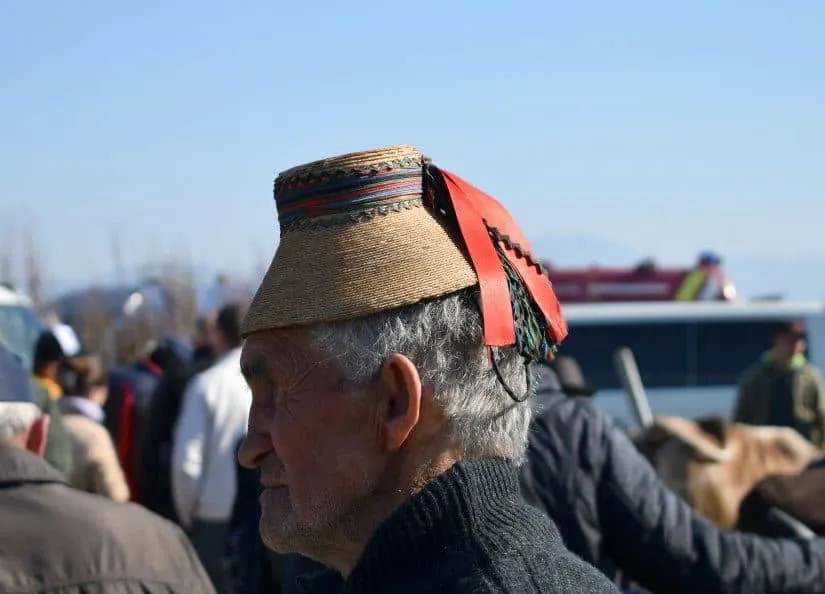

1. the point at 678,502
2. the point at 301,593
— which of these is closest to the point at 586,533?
the point at 678,502

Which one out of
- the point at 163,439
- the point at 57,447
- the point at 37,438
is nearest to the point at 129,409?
the point at 163,439

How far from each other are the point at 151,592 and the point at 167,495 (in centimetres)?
407

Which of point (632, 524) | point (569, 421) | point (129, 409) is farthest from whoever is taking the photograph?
point (129, 409)

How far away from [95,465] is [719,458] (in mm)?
2835

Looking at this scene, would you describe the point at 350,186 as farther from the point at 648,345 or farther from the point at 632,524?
the point at 648,345

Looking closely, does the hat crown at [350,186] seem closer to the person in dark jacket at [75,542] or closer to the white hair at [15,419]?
the person in dark jacket at [75,542]

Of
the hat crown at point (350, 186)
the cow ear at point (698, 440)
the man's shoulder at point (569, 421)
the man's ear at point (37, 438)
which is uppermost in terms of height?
the hat crown at point (350, 186)

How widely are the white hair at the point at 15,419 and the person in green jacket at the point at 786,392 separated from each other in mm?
7349

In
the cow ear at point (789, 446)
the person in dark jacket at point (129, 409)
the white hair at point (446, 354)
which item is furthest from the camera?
the person in dark jacket at point (129, 409)

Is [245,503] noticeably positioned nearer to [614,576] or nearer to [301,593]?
[614,576]

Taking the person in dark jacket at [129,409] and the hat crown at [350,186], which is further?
the person in dark jacket at [129,409]

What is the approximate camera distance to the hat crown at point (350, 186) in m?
1.82

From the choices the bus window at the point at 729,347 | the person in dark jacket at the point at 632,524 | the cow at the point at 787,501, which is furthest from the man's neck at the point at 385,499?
the bus window at the point at 729,347

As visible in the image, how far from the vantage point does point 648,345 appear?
11.6m
